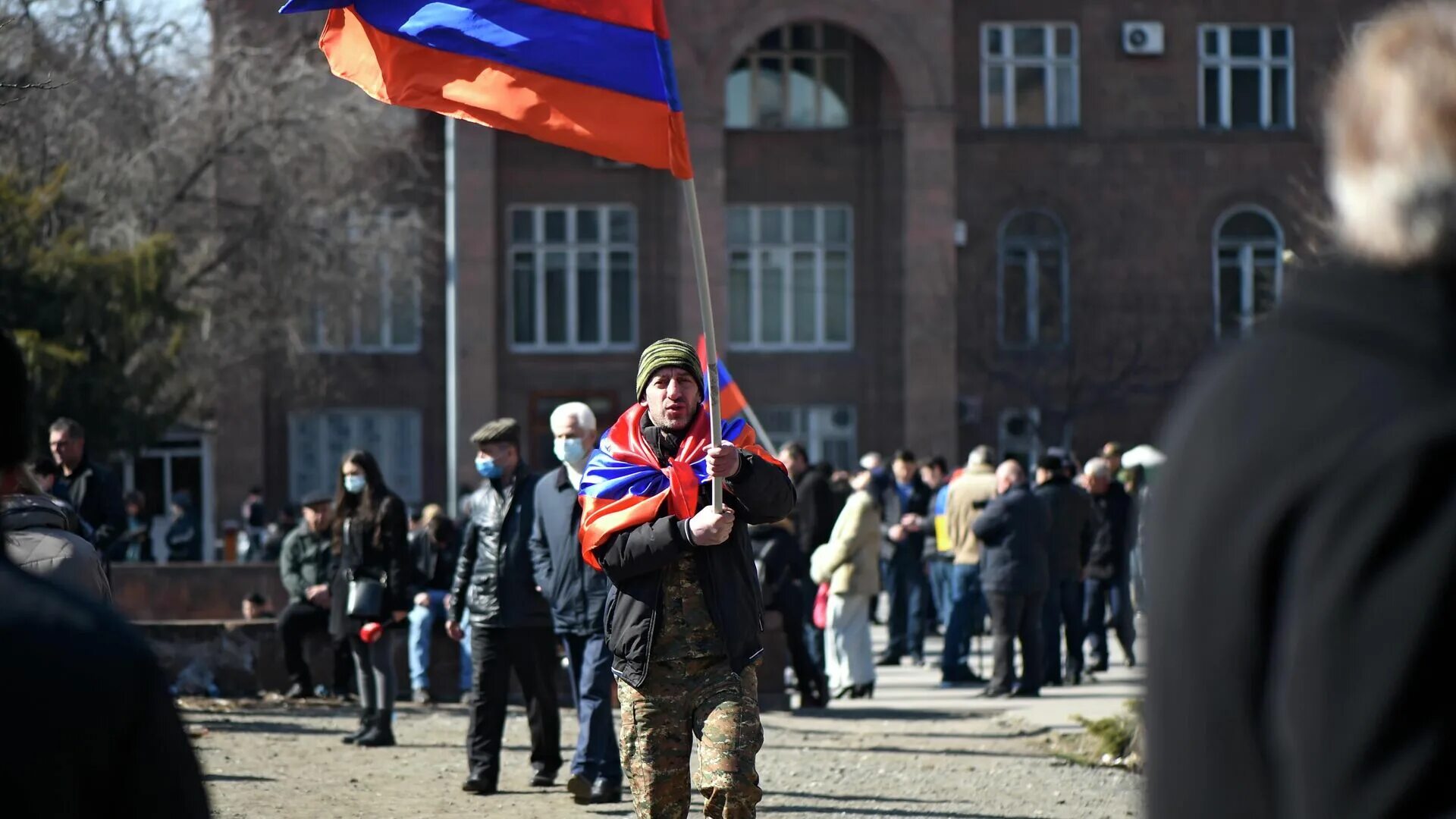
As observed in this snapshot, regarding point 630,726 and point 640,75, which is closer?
point 630,726

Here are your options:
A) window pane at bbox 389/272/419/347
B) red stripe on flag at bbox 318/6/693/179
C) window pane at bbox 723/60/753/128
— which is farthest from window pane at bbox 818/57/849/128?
red stripe on flag at bbox 318/6/693/179

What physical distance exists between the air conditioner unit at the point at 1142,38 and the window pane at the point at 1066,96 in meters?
1.12

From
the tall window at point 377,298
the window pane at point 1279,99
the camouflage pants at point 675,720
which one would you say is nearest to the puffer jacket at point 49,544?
the camouflage pants at point 675,720

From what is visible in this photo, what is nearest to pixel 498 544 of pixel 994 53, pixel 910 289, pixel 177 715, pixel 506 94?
pixel 506 94

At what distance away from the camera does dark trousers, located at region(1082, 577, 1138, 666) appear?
17.9 meters

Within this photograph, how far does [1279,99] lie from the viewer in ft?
129

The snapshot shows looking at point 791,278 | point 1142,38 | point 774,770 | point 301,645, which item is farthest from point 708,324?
point 1142,38

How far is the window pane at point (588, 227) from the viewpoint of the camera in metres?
38.6

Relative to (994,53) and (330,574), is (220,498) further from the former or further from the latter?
(330,574)

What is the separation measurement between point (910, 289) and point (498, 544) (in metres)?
27.0

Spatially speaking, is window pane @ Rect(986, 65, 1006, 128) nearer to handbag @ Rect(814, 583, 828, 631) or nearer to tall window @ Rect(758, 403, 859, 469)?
tall window @ Rect(758, 403, 859, 469)

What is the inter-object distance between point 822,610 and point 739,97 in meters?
23.2

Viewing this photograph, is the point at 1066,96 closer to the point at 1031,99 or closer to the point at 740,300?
the point at 1031,99

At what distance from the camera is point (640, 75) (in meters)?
7.83
